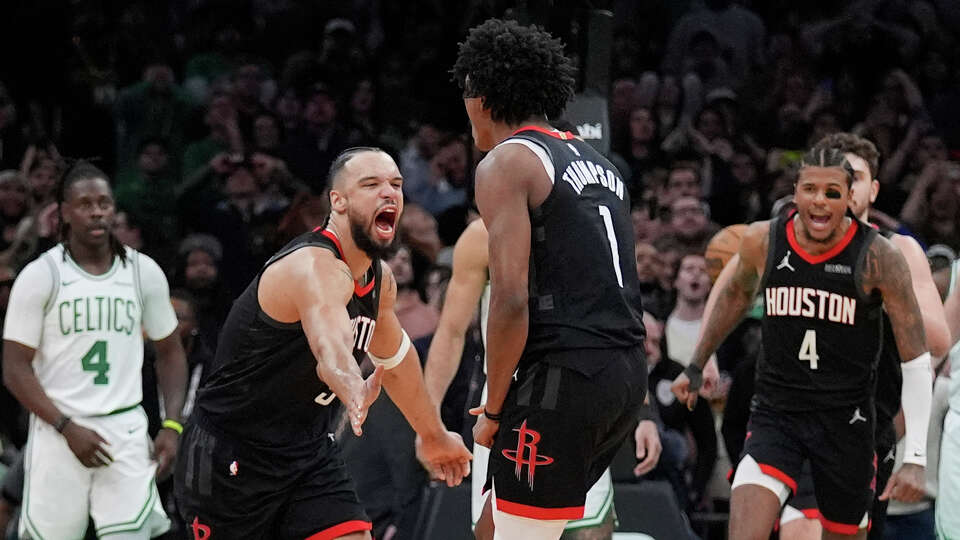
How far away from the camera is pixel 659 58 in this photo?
505 inches

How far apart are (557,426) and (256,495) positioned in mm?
1149

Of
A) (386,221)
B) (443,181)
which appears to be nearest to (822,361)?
(386,221)

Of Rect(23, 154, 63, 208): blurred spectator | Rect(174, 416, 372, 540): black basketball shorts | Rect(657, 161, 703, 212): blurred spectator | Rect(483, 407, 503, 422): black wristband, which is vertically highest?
Rect(657, 161, 703, 212): blurred spectator

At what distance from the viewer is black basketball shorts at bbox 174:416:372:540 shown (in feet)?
16.6

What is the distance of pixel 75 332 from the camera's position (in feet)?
22.1

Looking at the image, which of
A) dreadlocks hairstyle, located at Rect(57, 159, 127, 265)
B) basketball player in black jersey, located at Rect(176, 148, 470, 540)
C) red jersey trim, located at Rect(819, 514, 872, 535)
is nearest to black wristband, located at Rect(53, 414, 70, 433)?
dreadlocks hairstyle, located at Rect(57, 159, 127, 265)

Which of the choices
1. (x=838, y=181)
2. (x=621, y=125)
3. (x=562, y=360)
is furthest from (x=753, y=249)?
(x=621, y=125)

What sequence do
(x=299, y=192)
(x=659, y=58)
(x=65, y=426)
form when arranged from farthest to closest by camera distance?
(x=659, y=58) → (x=299, y=192) → (x=65, y=426)

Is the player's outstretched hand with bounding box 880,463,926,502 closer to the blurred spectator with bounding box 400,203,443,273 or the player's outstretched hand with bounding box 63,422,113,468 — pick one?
the player's outstretched hand with bounding box 63,422,113,468

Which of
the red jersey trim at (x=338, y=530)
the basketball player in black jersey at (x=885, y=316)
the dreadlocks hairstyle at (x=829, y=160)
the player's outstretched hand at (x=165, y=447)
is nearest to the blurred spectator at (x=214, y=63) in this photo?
the player's outstretched hand at (x=165, y=447)

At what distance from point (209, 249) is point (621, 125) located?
12.0 ft

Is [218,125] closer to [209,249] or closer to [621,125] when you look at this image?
[209,249]

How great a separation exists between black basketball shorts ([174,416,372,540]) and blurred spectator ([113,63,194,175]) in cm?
694

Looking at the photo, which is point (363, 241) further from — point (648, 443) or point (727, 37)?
point (727, 37)
